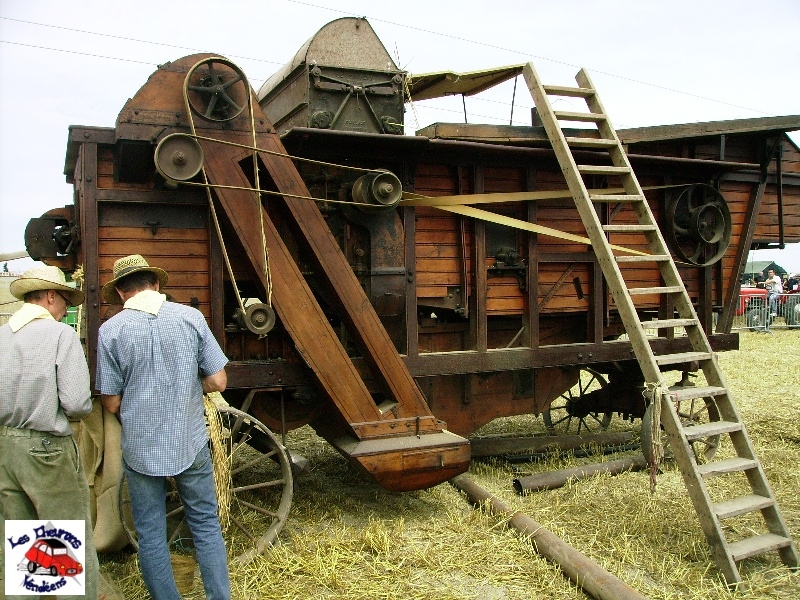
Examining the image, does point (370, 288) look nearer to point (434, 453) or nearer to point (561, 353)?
Result: point (434, 453)

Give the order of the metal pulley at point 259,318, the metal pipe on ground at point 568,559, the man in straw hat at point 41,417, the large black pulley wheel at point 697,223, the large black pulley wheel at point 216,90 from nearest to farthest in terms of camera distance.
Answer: the man in straw hat at point 41,417
the metal pipe on ground at point 568,559
the metal pulley at point 259,318
the large black pulley wheel at point 216,90
the large black pulley wheel at point 697,223

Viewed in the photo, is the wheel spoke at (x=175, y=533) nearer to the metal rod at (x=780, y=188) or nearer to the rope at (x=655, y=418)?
the rope at (x=655, y=418)

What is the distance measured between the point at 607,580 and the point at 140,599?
2.78 meters

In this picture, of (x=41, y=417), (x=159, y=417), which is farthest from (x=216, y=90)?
(x=41, y=417)

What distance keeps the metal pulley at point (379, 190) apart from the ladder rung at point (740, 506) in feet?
10.3

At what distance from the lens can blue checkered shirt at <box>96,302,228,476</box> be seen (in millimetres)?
3566

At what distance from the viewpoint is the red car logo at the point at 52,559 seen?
341 cm

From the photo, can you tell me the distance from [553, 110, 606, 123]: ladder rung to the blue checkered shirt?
13.0 feet

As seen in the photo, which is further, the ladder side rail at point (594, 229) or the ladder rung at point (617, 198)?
the ladder rung at point (617, 198)

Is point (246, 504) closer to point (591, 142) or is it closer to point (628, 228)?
point (628, 228)

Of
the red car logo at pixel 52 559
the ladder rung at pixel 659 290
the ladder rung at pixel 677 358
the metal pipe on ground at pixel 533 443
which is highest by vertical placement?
the ladder rung at pixel 659 290

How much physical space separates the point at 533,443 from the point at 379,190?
3.27 metres

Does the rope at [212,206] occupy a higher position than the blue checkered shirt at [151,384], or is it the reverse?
the rope at [212,206]

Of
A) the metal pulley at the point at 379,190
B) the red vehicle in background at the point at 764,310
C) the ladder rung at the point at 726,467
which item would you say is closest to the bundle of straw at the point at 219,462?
the metal pulley at the point at 379,190
